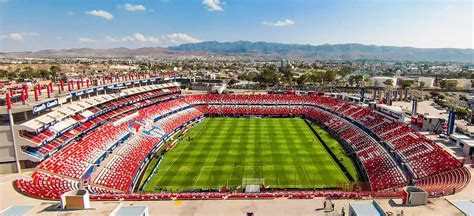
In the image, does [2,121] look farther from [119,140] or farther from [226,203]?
[226,203]

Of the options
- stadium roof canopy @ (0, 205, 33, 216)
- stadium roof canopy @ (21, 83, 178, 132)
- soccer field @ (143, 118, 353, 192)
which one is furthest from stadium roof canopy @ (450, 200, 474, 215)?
stadium roof canopy @ (21, 83, 178, 132)

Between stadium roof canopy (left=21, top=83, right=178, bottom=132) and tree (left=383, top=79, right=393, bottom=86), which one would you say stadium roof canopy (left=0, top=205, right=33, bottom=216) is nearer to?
stadium roof canopy (left=21, top=83, right=178, bottom=132)

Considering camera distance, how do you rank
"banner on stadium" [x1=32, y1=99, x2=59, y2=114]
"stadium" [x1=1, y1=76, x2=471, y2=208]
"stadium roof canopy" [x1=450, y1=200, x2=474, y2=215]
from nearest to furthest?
"stadium roof canopy" [x1=450, y1=200, x2=474, y2=215], "stadium" [x1=1, y1=76, x2=471, y2=208], "banner on stadium" [x1=32, y1=99, x2=59, y2=114]

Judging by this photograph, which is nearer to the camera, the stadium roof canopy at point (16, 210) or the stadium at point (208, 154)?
the stadium roof canopy at point (16, 210)

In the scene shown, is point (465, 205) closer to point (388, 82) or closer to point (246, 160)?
point (246, 160)

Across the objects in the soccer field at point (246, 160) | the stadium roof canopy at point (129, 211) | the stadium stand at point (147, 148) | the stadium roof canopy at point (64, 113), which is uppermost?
the stadium roof canopy at point (64, 113)

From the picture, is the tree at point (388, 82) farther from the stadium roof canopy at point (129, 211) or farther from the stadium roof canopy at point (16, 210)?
the stadium roof canopy at point (16, 210)

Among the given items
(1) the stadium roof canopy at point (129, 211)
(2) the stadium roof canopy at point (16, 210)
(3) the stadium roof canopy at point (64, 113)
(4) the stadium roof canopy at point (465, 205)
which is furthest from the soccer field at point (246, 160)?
(1) the stadium roof canopy at point (129, 211)
